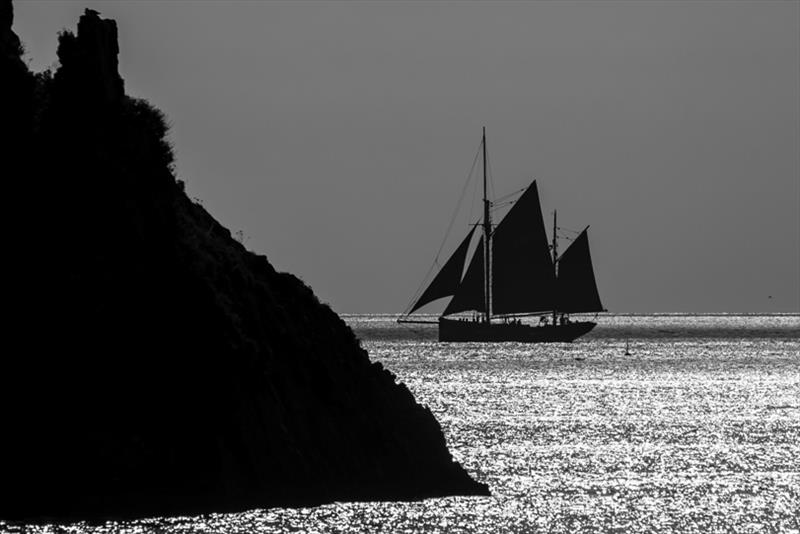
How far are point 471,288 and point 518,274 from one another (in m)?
5.07

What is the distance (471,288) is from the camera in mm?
159000

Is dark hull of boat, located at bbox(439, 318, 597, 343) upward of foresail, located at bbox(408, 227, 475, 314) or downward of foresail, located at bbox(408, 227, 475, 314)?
downward

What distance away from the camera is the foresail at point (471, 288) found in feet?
518

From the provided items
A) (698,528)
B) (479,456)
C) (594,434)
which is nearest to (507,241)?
(594,434)

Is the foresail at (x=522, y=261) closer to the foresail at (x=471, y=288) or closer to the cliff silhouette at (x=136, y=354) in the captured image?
the foresail at (x=471, y=288)

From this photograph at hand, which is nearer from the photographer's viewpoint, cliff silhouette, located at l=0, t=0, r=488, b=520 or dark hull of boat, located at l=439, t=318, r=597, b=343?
cliff silhouette, located at l=0, t=0, r=488, b=520

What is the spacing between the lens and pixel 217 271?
37.8 m

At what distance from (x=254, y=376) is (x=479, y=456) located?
22.6 metres

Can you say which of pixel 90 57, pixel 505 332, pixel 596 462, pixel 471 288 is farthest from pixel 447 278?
pixel 90 57

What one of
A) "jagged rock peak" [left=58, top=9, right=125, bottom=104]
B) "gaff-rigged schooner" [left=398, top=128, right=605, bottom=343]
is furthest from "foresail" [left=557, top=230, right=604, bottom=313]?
"jagged rock peak" [left=58, top=9, right=125, bottom=104]

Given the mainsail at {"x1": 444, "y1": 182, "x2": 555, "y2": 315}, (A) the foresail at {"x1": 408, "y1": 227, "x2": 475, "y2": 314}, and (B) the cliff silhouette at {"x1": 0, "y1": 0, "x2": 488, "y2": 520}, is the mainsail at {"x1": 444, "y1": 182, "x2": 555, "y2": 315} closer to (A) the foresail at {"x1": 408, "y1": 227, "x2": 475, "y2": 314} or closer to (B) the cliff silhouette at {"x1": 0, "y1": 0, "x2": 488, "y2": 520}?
(A) the foresail at {"x1": 408, "y1": 227, "x2": 475, "y2": 314}

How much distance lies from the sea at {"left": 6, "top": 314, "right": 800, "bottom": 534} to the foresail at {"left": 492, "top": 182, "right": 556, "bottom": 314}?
3458 cm

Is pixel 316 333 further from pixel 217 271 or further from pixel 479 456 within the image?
pixel 479 456

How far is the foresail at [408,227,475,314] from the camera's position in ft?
500
